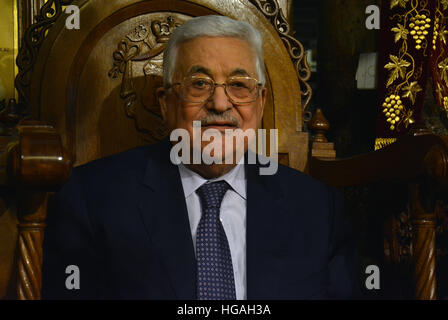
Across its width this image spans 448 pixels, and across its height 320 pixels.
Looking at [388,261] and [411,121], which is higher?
[411,121]

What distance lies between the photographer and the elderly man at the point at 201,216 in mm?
1064

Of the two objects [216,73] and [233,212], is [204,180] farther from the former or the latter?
[216,73]

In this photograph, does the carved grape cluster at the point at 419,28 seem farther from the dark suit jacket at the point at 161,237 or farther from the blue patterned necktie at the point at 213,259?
the blue patterned necktie at the point at 213,259

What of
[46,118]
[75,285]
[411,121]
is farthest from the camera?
[411,121]

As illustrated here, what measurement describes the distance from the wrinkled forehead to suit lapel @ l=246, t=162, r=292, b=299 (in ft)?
0.94

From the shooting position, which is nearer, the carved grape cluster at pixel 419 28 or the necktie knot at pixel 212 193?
the necktie knot at pixel 212 193

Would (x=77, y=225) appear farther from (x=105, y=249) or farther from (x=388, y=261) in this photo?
(x=388, y=261)

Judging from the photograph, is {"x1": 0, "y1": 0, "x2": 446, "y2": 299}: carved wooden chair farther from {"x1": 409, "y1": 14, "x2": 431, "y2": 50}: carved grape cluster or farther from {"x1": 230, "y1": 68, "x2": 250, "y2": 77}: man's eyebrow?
{"x1": 409, "y1": 14, "x2": 431, "y2": 50}: carved grape cluster

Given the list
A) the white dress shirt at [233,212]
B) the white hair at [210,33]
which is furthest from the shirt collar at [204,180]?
the white hair at [210,33]

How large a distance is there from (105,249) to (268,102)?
29.2 inches

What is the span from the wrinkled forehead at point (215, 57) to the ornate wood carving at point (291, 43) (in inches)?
15.9

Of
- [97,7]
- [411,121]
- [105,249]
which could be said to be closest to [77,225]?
[105,249]

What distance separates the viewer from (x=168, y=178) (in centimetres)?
119
